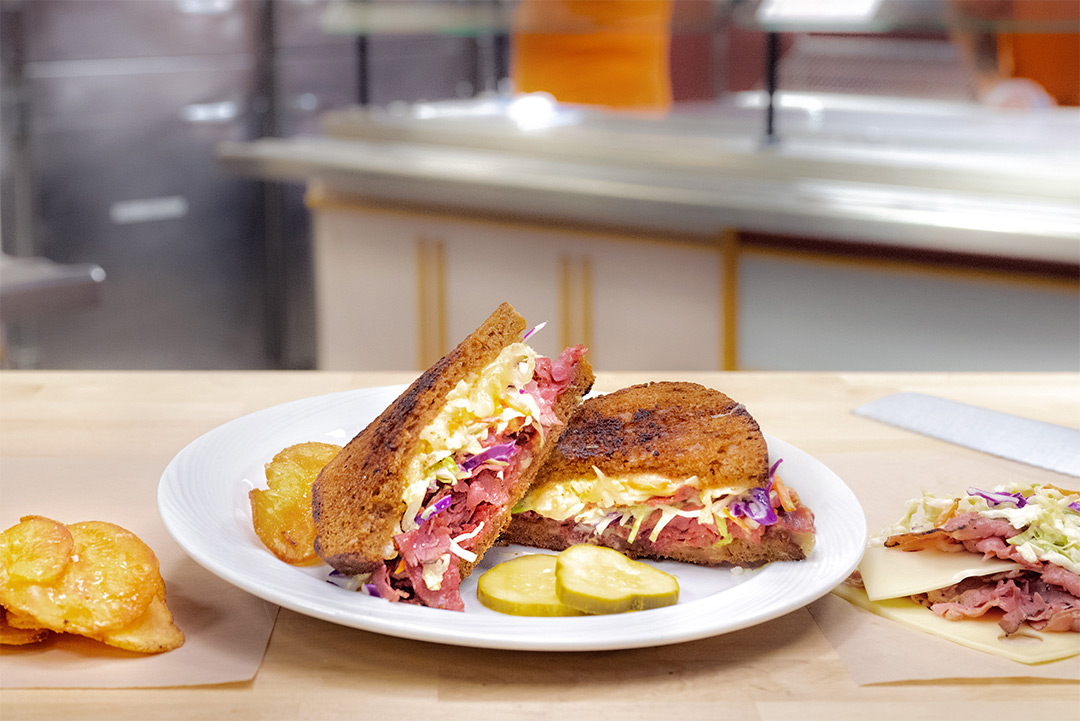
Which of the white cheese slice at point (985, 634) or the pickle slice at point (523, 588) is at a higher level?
the pickle slice at point (523, 588)

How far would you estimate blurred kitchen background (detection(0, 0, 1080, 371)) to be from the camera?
10.1 feet

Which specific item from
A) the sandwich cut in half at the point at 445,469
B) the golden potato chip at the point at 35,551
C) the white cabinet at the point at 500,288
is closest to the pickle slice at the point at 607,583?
the sandwich cut in half at the point at 445,469

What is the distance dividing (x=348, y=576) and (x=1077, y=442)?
117 cm

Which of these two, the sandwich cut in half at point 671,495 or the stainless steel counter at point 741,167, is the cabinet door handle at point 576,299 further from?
the sandwich cut in half at point 671,495

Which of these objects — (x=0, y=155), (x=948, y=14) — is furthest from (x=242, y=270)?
(x=948, y=14)

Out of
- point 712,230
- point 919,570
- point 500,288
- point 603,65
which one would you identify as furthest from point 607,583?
point 603,65

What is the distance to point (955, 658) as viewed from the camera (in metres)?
1.06

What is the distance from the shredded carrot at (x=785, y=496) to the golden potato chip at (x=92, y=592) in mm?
665

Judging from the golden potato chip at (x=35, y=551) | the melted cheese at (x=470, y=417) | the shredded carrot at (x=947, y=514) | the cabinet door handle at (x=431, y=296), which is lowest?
the cabinet door handle at (x=431, y=296)

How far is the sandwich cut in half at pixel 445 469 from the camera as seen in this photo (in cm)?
113

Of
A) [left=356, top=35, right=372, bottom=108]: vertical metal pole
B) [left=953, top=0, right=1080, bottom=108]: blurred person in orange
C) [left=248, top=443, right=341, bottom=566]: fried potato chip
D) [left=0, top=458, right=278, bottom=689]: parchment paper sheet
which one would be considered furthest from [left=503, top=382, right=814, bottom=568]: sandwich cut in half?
[left=356, top=35, right=372, bottom=108]: vertical metal pole

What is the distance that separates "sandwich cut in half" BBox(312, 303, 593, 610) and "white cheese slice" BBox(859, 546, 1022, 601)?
40 centimetres

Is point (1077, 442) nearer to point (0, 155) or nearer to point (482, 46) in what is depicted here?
point (0, 155)

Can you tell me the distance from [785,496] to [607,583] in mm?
260
